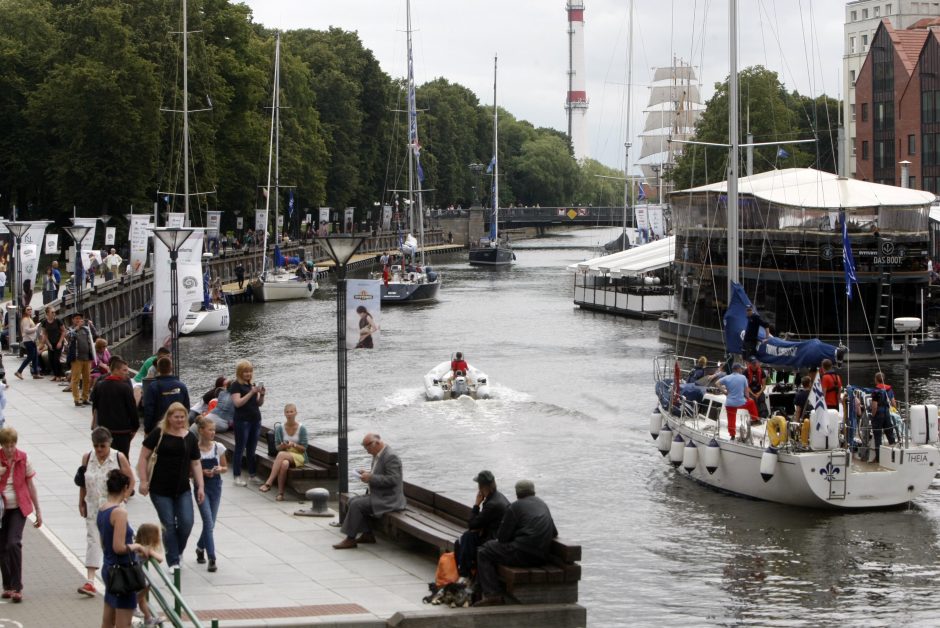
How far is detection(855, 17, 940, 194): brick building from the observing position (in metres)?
99.5

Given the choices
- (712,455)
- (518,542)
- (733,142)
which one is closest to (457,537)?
(518,542)

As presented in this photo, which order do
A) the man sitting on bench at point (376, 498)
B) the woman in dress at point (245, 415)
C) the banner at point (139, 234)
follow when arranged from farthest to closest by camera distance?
1. the banner at point (139, 234)
2. the woman in dress at point (245, 415)
3. the man sitting on bench at point (376, 498)

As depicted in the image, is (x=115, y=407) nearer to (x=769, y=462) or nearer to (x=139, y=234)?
(x=769, y=462)

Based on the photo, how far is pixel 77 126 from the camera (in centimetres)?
7712

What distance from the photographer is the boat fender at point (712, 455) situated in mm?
28531

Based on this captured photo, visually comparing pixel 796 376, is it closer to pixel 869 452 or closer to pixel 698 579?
pixel 869 452

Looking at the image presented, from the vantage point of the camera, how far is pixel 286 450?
2225 centimetres

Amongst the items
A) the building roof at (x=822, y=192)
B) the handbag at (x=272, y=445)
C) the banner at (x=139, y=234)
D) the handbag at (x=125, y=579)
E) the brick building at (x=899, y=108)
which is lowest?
the handbag at (x=272, y=445)

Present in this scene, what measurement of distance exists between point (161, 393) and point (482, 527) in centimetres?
641

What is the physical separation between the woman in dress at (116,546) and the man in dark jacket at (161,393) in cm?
706

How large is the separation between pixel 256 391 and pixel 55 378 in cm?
1503

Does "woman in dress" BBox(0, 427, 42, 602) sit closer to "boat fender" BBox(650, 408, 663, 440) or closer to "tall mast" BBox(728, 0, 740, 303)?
"boat fender" BBox(650, 408, 663, 440)

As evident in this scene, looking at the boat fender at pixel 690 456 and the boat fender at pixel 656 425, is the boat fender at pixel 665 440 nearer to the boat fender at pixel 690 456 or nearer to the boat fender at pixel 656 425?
the boat fender at pixel 656 425

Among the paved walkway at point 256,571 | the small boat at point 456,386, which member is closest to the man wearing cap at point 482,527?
the paved walkway at point 256,571
